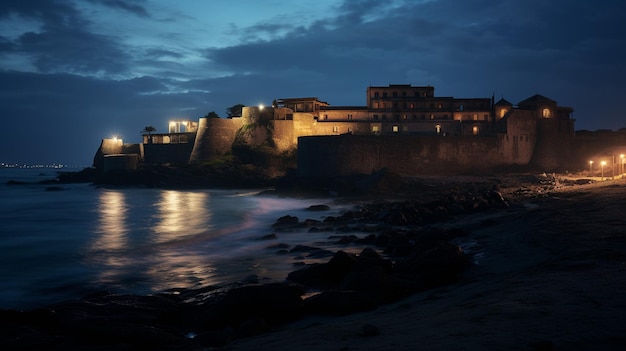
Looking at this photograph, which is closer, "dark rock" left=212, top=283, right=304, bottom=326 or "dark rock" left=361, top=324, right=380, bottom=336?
"dark rock" left=361, top=324, right=380, bottom=336

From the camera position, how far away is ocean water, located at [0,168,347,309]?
1070cm

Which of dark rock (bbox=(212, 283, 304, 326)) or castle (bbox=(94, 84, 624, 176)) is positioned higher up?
castle (bbox=(94, 84, 624, 176))

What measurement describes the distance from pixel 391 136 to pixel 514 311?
107 feet

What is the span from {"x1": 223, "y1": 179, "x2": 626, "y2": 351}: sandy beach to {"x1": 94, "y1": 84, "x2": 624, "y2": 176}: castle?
27663 mm

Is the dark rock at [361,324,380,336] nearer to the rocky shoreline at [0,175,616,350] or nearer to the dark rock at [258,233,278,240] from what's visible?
the rocky shoreline at [0,175,616,350]

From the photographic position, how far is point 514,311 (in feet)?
15.1

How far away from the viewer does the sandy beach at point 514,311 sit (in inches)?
153

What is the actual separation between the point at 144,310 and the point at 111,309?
0.48 metres

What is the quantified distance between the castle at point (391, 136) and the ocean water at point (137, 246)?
8657 millimetres

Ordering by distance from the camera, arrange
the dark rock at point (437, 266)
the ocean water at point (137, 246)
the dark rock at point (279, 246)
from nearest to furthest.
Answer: the dark rock at point (437, 266), the ocean water at point (137, 246), the dark rock at point (279, 246)

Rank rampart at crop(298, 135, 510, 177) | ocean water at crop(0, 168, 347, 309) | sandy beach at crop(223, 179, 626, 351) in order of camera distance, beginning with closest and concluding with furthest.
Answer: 1. sandy beach at crop(223, 179, 626, 351)
2. ocean water at crop(0, 168, 347, 309)
3. rampart at crop(298, 135, 510, 177)

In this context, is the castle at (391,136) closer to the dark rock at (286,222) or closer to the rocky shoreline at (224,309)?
the dark rock at (286,222)

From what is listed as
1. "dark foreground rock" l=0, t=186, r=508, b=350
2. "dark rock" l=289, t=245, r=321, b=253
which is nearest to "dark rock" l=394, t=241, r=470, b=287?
"dark foreground rock" l=0, t=186, r=508, b=350

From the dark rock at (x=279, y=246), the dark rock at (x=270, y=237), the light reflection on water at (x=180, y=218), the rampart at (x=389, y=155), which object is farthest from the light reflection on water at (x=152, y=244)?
the rampart at (x=389, y=155)
